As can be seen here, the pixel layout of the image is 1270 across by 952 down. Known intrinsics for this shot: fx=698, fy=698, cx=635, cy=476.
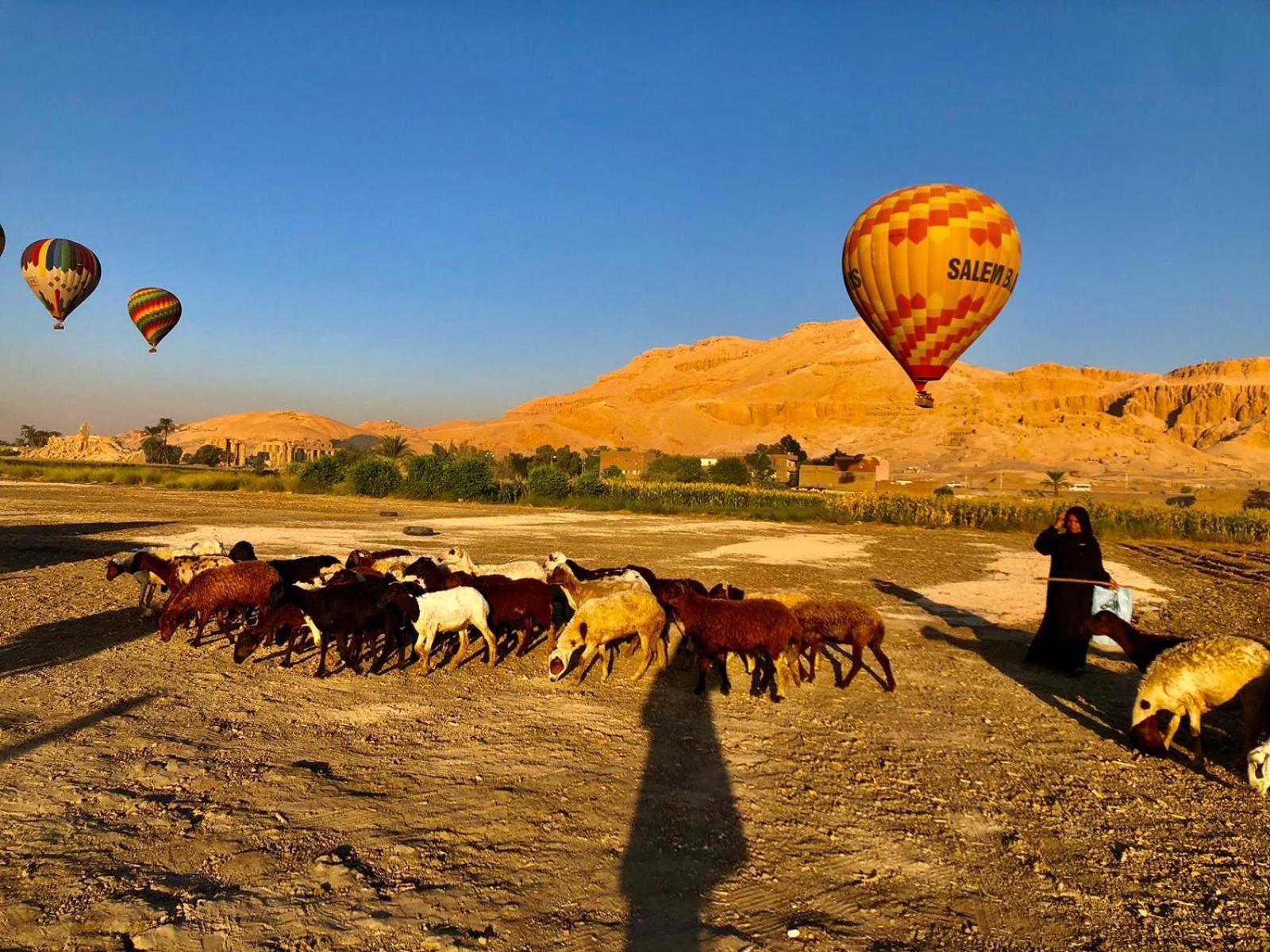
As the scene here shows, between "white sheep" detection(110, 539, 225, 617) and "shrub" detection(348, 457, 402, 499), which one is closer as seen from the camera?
"white sheep" detection(110, 539, 225, 617)

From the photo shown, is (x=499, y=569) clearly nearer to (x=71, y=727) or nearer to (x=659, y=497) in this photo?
(x=71, y=727)

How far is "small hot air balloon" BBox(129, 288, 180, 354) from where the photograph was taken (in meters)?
45.0

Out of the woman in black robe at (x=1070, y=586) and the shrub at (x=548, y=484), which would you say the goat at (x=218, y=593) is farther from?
the shrub at (x=548, y=484)

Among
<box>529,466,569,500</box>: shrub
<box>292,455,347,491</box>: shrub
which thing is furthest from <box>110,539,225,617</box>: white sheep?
<box>292,455,347,491</box>: shrub

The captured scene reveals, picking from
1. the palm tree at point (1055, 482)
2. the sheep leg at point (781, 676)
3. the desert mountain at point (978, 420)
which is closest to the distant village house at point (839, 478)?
the palm tree at point (1055, 482)

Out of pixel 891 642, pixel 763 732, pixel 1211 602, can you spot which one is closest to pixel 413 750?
pixel 763 732

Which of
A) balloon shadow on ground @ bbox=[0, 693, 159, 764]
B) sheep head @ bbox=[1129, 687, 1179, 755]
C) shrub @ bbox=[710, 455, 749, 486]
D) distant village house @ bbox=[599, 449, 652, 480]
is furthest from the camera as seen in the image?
distant village house @ bbox=[599, 449, 652, 480]

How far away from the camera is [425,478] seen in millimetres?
46312

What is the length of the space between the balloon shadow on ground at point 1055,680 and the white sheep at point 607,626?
493 centimetres

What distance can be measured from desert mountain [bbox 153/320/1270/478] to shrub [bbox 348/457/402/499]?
7861 centimetres

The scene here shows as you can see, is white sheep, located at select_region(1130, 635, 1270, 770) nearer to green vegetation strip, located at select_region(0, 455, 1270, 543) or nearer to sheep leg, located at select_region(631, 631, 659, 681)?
sheep leg, located at select_region(631, 631, 659, 681)

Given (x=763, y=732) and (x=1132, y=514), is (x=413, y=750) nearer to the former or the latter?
(x=763, y=732)

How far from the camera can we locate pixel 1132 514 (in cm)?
3681

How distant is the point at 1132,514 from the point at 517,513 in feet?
107
